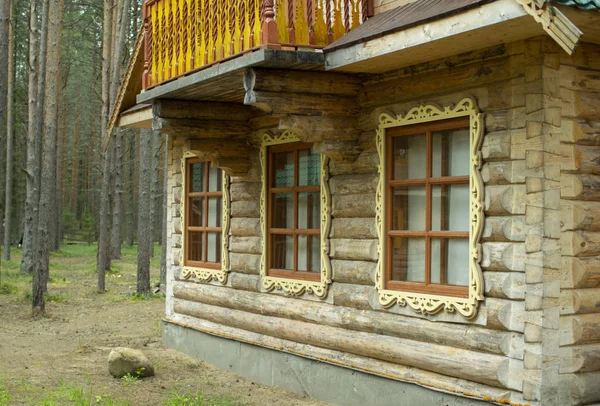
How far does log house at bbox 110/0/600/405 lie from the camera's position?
6691 mm

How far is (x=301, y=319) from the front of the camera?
967 cm

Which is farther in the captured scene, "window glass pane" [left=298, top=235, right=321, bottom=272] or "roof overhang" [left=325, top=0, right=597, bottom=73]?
"window glass pane" [left=298, top=235, right=321, bottom=272]

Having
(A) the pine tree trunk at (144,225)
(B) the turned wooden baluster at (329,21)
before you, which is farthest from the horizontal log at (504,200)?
(A) the pine tree trunk at (144,225)

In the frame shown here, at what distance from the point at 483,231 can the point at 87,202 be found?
55.9 meters

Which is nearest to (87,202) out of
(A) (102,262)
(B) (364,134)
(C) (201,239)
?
(A) (102,262)

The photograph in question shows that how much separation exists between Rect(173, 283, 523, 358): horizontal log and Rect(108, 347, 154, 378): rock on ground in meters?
1.45

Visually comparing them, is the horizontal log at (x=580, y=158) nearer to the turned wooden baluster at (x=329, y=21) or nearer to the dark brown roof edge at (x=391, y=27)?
the dark brown roof edge at (x=391, y=27)

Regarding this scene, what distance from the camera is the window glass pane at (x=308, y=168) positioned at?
9.65 meters

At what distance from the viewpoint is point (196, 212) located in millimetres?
12781

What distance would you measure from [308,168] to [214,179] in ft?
9.17

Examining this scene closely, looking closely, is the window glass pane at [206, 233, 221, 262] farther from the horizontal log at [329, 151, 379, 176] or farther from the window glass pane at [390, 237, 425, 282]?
the window glass pane at [390, 237, 425, 282]

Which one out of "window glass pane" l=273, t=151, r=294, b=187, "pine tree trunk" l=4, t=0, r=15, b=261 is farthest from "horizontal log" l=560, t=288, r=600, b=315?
"pine tree trunk" l=4, t=0, r=15, b=261

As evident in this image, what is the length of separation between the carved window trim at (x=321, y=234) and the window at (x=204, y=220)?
43.0 inches

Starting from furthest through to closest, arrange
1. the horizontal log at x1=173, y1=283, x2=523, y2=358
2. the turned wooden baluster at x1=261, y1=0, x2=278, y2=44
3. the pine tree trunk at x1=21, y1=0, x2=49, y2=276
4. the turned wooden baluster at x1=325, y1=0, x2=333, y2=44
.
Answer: the pine tree trunk at x1=21, y1=0, x2=49, y2=276
the turned wooden baluster at x1=325, y1=0, x2=333, y2=44
the turned wooden baluster at x1=261, y1=0, x2=278, y2=44
the horizontal log at x1=173, y1=283, x2=523, y2=358
